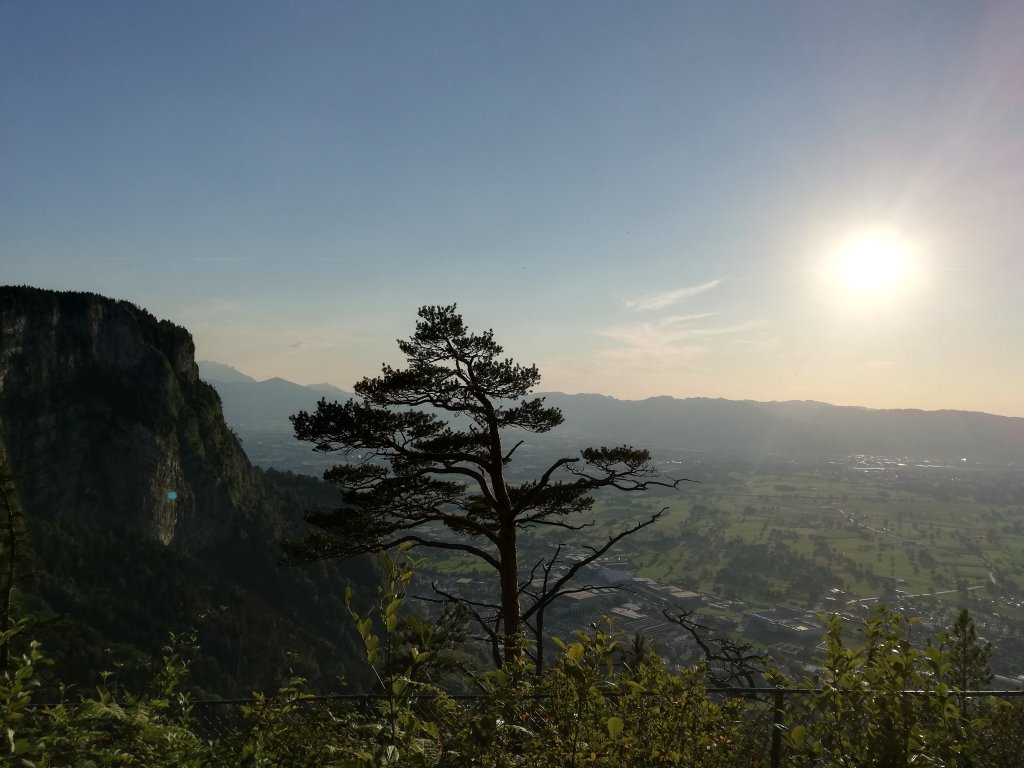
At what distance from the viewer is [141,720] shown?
270 centimetres

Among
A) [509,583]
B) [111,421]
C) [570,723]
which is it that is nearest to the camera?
[570,723]

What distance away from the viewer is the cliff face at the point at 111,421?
78.5 meters

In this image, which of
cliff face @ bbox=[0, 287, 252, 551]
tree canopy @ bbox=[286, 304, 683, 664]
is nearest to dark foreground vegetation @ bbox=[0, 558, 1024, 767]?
tree canopy @ bbox=[286, 304, 683, 664]

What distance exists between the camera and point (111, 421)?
88.7m

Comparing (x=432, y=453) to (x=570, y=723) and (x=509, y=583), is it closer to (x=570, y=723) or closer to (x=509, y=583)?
(x=509, y=583)

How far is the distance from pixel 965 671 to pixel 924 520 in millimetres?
197620

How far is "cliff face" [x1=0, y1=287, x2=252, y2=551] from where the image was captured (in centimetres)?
7850

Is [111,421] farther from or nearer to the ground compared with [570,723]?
nearer to the ground

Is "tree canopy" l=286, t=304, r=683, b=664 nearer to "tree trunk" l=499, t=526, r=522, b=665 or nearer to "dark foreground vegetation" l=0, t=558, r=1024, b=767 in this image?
"tree trunk" l=499, t=526, r=522, b=665

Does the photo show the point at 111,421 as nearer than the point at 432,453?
No

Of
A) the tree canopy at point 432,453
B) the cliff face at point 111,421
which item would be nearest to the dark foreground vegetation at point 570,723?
the tree canopy at point 432,453

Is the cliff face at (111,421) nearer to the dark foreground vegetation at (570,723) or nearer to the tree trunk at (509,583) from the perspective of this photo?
the tree trunk at (509,583)

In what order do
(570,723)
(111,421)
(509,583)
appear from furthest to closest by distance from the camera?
(111,421) → (509,583) → (570,723)

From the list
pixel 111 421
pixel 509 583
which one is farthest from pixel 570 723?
pixel 111 421
